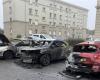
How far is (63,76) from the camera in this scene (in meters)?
8.06

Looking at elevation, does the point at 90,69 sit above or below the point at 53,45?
below

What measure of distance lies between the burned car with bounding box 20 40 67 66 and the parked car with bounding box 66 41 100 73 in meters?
2.35

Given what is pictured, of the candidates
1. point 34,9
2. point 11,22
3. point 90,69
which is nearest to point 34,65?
point 90,69

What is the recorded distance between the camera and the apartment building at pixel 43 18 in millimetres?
50156

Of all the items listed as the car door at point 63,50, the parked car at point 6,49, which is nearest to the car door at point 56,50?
the car door at point 63,50

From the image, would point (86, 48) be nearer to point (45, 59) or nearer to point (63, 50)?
point (45, 59)

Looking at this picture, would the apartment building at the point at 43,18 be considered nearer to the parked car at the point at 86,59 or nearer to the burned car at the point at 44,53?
the burned car at the point at 44,53

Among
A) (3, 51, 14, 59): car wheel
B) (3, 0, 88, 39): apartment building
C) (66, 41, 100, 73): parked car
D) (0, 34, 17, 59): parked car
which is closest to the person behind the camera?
(66, 41, 100, 73): parked car

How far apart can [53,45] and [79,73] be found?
322 centimetres

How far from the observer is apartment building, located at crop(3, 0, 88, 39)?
5016 centimetres

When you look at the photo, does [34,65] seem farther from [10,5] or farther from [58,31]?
[58,31]

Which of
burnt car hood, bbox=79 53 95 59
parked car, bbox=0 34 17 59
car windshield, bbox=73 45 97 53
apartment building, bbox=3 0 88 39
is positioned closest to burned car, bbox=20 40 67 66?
parked car, bbox=0 34 17 59

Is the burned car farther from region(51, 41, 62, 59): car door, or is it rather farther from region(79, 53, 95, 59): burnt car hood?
region(79, 53, 95, 59): burnt car hood

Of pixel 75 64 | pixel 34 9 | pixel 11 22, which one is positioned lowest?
pixel 75 64
